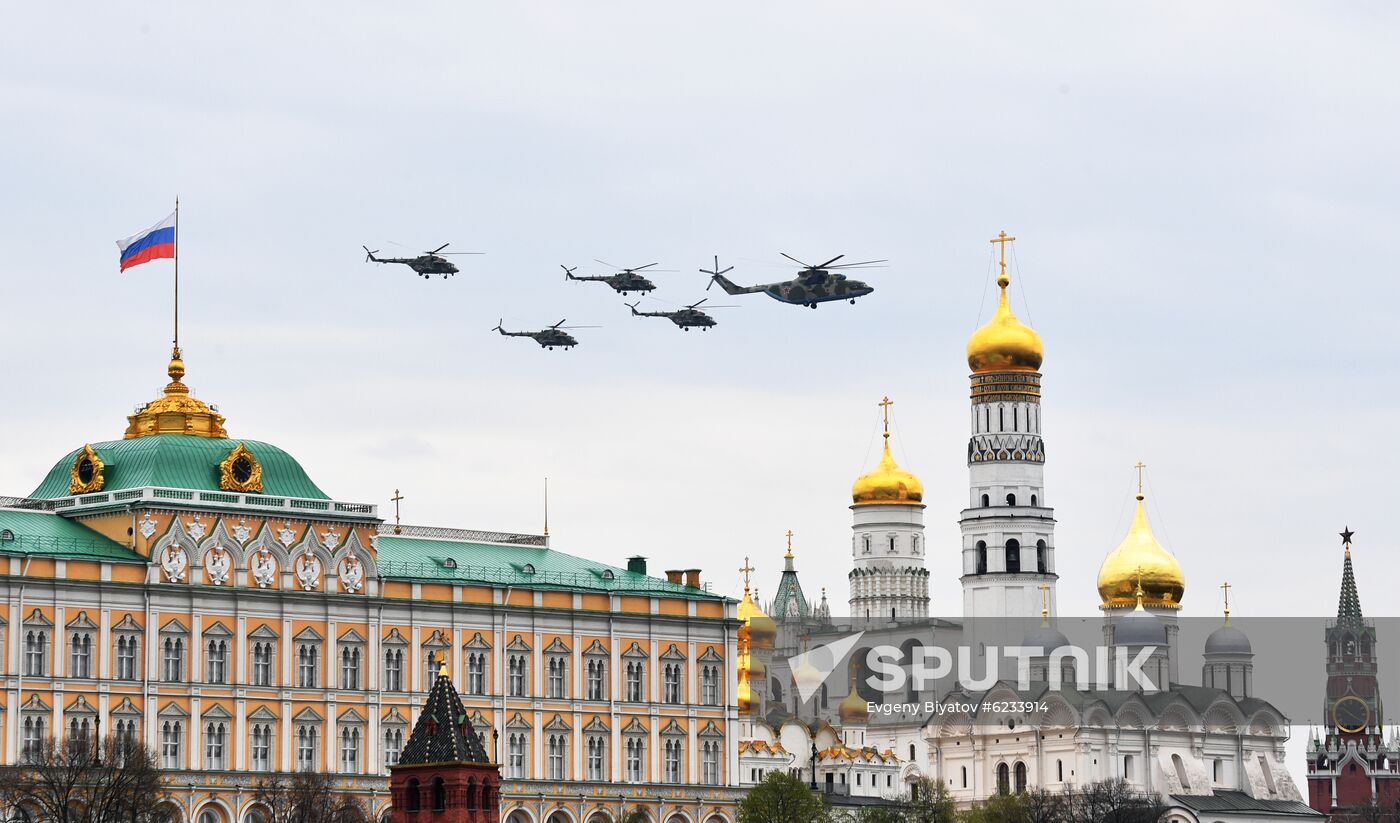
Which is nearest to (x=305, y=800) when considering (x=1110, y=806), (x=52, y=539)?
(x=52, y=539)

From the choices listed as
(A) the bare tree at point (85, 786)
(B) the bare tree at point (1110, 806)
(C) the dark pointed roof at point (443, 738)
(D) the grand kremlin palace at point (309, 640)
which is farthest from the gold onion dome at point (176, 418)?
→ (B) the bare tree at point (1110, 806)

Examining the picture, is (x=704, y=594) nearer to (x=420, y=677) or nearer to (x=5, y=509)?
(x=420, y=677)

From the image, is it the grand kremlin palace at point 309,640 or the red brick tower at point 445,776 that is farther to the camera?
the grand kremlin palace at point 309,640

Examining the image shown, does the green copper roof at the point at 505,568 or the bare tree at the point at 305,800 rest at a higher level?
the green copper roof at the point at 505,568

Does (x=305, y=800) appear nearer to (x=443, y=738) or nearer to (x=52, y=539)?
(x=52, y=539)

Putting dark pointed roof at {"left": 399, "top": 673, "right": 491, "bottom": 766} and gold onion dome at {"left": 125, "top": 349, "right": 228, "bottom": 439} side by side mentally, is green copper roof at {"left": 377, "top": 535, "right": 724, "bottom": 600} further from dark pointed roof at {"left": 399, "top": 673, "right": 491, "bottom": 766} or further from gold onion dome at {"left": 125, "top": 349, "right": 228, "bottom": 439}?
dark pointed roof at {"left": 399, "top": 673, "right": 491, "bottom": 766}

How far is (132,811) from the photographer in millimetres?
119188

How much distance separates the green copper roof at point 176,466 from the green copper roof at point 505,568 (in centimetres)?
617

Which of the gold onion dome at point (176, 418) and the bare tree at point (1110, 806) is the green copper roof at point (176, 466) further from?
the bare tree at point (1110, 806)

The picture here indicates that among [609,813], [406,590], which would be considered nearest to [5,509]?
[406,590]

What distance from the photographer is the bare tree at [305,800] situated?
130 m

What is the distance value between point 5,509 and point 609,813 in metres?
28.7

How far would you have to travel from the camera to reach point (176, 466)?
141m

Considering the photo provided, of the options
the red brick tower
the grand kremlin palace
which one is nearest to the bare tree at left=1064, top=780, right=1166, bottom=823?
the grand kremlin palace
